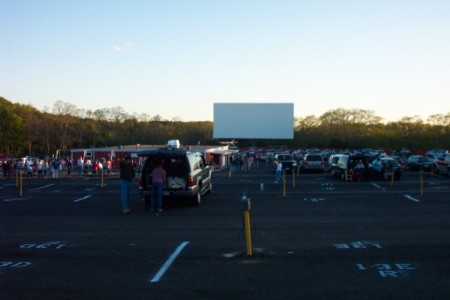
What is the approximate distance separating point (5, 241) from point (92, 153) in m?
46.5

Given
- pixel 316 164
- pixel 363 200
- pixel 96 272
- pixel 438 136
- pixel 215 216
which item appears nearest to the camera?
pixel 96 272

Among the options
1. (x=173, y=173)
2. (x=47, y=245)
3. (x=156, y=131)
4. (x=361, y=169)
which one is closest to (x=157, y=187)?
(x=173, y=173)

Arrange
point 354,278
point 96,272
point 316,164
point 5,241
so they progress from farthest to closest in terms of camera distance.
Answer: point 316,164 → point 5,241 → point 96,272 → point 354,278

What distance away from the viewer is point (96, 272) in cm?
775

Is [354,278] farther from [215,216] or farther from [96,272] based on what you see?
[215,216]

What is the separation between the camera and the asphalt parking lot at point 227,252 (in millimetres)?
6699

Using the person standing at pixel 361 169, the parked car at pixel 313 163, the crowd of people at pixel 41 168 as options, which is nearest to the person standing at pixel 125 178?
the person standing at pixel 361 169

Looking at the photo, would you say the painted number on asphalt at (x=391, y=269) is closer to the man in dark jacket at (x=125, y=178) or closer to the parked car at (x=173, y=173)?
the man in dark jacket at (x=125, y=178)

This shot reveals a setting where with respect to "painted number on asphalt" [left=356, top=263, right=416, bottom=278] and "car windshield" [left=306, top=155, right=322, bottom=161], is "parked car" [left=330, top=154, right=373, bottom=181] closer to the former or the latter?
"car windshield" [left=306, top=155, right=322, bottom=161]

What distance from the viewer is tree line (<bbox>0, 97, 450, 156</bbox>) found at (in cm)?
8244

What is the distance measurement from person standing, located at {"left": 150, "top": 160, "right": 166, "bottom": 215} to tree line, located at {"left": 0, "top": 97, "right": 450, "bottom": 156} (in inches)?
2686

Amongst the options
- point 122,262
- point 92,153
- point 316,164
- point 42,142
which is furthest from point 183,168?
point 42,142

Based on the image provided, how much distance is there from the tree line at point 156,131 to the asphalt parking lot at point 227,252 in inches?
2746

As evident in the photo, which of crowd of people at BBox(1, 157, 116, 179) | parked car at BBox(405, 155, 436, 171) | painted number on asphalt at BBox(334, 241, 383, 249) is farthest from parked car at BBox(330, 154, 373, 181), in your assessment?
painted number on asphalt at BBox(334, 241, 383, 249)
